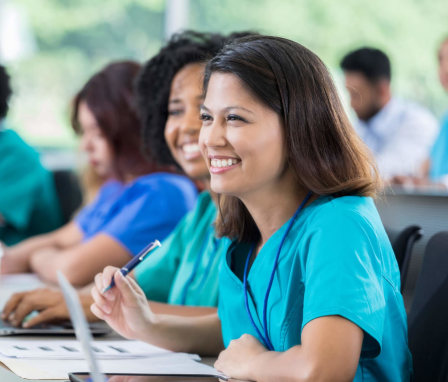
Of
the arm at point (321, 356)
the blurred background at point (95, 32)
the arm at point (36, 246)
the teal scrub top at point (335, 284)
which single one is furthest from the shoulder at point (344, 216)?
the blurred background at point (95, 32)

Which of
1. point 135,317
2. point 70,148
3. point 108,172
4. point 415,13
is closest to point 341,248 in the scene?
point 135,317

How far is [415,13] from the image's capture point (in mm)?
4590

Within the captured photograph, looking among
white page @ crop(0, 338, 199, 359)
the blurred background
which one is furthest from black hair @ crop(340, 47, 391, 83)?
white page @ crop(0, 338, 199, 359)

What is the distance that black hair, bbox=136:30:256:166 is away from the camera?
1894 mm

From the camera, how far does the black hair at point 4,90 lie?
3.03 meters

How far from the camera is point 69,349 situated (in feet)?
4.21

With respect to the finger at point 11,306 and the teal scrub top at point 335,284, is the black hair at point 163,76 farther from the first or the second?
the teal scrub top at point 335,284

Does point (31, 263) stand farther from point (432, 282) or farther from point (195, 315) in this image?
point (432, 282)

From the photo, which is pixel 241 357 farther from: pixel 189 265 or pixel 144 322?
pixel 189 265

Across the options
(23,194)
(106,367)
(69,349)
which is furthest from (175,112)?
(23,194)

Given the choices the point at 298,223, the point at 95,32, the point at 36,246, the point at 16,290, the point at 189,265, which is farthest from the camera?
the point at 95,32

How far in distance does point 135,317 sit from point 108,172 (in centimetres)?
135

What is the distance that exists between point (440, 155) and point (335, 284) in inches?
125

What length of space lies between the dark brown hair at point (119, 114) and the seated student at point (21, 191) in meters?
0.73
